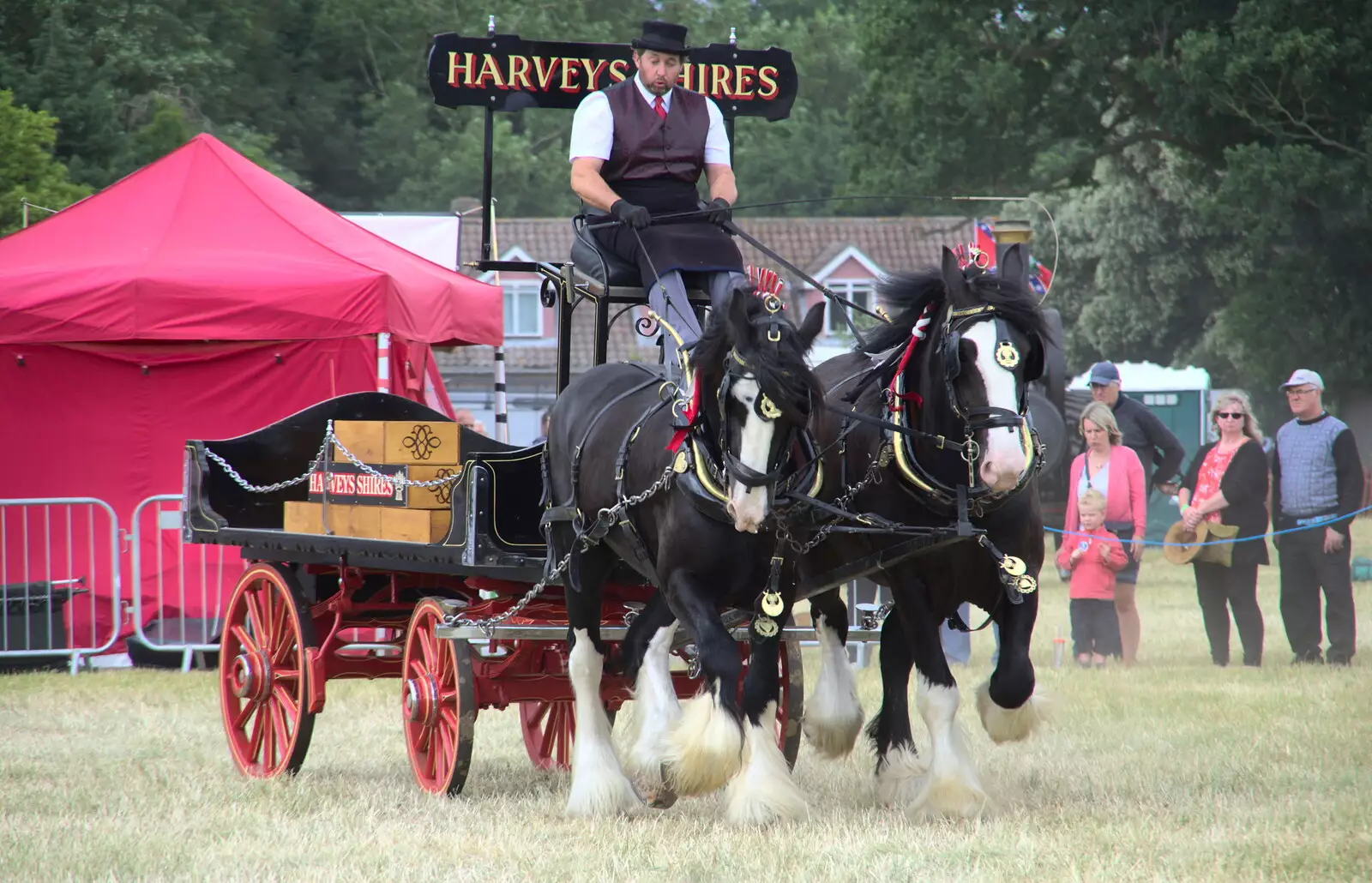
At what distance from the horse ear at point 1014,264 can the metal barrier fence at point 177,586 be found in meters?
6.93

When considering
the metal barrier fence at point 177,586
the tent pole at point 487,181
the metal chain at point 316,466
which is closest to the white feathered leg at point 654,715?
the metal chain at point 316,466

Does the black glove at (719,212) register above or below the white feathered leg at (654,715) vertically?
above

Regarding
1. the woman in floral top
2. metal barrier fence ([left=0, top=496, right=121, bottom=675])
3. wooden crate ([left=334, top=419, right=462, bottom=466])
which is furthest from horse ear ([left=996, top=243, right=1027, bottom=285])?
metal barrier fence ([left=0, top=496, right=121, bottom=675])

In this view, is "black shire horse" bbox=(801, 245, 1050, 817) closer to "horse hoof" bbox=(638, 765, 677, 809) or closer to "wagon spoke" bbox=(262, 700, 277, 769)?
"horse hoof" bbox=(638, 765, 677, 809)

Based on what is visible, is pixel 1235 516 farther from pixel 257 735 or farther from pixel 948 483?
pixel 257 735

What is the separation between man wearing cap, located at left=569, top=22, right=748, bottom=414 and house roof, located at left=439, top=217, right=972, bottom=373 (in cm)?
2916

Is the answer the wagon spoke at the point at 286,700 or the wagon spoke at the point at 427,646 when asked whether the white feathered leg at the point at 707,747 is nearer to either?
the wagon spoke at the point at 427,646

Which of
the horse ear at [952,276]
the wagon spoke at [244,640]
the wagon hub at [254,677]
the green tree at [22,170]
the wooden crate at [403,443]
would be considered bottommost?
the wagon hub at [254,677]

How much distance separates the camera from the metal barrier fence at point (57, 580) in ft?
36.1

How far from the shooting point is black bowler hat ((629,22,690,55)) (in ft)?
21.5

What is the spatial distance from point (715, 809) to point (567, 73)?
337cm

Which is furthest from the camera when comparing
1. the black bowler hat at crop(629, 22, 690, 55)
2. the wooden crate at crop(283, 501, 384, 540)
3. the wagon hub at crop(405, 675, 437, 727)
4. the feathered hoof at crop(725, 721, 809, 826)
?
the wooden crate at crop(283, 501, 384, 540)

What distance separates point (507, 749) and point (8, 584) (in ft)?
15.4

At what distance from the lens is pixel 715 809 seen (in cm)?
614
